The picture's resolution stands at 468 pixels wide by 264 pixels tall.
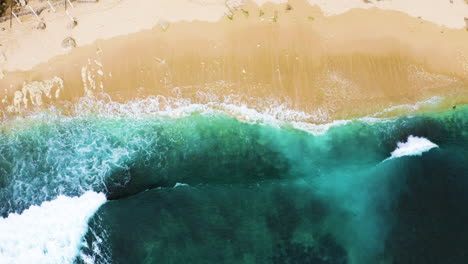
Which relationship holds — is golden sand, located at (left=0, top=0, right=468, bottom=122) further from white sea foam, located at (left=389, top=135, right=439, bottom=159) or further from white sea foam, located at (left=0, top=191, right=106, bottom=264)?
white sea foam, located at (left=0, top=191, right=106, bottom=264)

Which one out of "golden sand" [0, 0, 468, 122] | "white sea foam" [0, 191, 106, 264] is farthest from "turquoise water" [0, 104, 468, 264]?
"golden sand" [0, 0, 468, 122]

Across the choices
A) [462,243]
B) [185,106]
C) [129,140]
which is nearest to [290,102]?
[185,106]

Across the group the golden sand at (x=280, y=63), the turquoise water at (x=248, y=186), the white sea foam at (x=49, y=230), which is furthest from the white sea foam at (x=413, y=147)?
the white sea foam at (x=49, y=230)

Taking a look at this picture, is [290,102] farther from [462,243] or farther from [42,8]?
[42,8]

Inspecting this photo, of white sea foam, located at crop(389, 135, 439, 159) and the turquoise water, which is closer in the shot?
the turquoise water

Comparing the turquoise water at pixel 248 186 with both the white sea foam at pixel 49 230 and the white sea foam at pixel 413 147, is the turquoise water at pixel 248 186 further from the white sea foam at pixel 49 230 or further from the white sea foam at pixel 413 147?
the white sea foam at pixel 49 230
